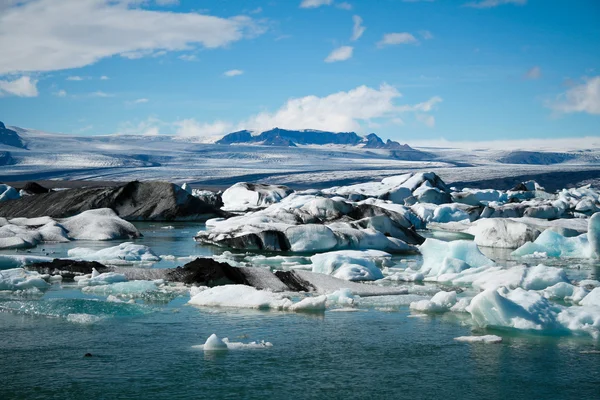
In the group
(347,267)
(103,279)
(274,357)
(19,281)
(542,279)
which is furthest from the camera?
(347,267)

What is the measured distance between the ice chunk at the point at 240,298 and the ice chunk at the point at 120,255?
3.91m

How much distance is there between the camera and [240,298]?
27.5 feet

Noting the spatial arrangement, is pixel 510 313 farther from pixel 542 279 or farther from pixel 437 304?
pixel 542 279

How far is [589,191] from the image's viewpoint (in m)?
38.6

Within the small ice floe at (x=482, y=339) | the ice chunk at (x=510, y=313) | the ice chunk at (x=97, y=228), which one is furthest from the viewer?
the ice chunk at (x=97, y=228)

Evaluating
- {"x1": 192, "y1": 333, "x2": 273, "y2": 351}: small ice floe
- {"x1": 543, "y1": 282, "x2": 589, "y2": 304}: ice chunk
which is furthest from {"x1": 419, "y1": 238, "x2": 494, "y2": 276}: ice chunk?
{"x1": 192, "y1": 333, "x2": 273, "y2": 351}: small ice floe

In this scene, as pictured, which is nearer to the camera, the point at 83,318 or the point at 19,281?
the point at 83,318

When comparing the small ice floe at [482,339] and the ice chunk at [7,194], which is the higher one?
the ice chunk at [7,194]

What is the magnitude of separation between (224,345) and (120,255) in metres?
6.65

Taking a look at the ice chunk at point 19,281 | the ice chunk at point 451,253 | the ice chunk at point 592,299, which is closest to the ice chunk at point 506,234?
the ice chunk at point 451,253

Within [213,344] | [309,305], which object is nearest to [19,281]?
[309,305]

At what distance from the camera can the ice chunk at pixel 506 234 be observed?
56.2ft

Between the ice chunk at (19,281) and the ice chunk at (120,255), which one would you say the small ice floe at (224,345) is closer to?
the ice chunk at (19,281)

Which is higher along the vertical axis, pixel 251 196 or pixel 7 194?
pixel 7 194
